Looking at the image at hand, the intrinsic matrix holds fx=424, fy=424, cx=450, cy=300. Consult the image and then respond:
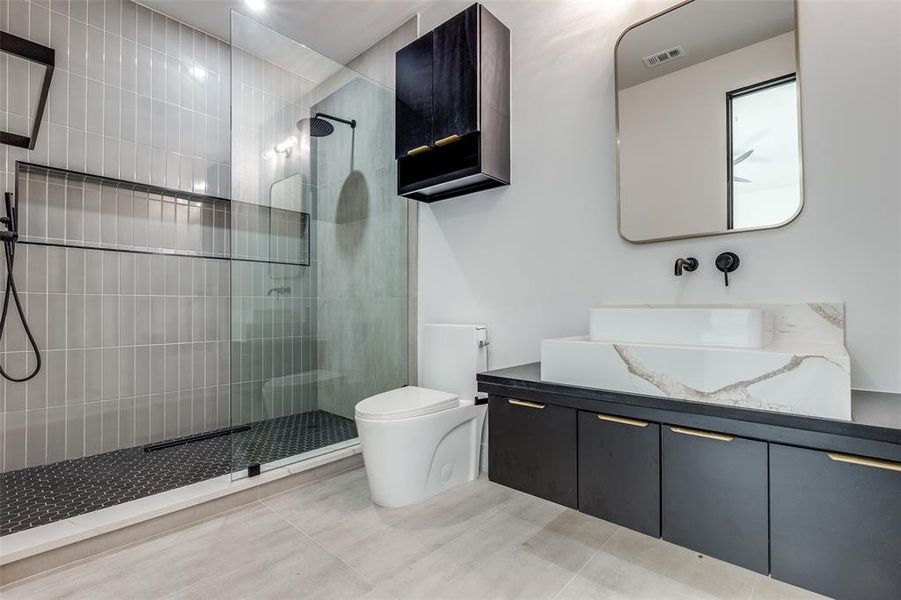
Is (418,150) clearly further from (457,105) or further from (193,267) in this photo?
(193,267)

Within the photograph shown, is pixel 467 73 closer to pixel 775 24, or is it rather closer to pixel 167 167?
pixel 775 24

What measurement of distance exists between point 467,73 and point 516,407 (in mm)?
1661

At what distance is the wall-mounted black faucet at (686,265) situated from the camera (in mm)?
1678

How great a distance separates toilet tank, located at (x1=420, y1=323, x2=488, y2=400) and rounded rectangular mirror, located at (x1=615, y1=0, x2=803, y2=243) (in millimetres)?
953

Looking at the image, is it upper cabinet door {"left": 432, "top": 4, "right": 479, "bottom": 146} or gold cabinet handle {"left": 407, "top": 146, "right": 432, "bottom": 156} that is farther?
gold cabinet handle {"left": 407, "top": 146, "right": 432, "bottom": 156}

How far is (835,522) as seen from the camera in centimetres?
99

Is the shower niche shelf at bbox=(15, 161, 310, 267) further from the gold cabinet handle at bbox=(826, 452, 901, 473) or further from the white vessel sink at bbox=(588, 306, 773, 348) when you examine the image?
the gold cabinet handle at bbox=(826, 452, 901, 473)

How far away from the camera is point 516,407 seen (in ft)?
Answer: 4.99

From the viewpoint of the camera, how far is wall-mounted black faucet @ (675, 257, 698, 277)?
1.68 m

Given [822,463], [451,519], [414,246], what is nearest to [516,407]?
[451,519]

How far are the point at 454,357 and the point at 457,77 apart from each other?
4.89 feet

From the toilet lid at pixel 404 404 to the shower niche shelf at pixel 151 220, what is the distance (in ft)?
2.95

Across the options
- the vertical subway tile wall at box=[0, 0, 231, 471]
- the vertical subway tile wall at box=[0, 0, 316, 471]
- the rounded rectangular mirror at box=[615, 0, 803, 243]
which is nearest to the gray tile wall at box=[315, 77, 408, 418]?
the vertical subway tile wall at box=[0, 0, 316, 471]

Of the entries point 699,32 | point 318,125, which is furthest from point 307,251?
point 699,32
